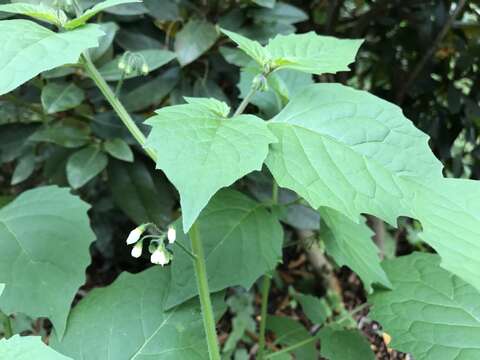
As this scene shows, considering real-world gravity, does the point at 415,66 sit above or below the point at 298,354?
above

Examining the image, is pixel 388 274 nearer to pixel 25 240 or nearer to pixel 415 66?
pixel 25 240

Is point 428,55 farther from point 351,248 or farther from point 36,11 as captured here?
point 36,11

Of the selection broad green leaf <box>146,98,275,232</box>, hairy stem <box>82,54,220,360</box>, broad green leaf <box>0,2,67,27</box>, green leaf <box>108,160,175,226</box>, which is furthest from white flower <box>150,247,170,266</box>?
green leaf <box>108,160,175,226</box>

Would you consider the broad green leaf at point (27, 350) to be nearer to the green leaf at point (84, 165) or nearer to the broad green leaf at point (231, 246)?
the broad green leaf at point (231, 246)

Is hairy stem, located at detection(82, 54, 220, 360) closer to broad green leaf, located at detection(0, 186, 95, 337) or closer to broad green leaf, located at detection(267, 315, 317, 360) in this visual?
broad green leaf, located at detection(0, 186, 95, 337)

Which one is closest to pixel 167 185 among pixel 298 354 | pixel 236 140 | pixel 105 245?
pixel 105 245

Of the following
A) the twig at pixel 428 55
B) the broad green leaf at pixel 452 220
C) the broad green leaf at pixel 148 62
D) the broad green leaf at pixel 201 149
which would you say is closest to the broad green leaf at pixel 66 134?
the broad green leaf at pixel 148 62
